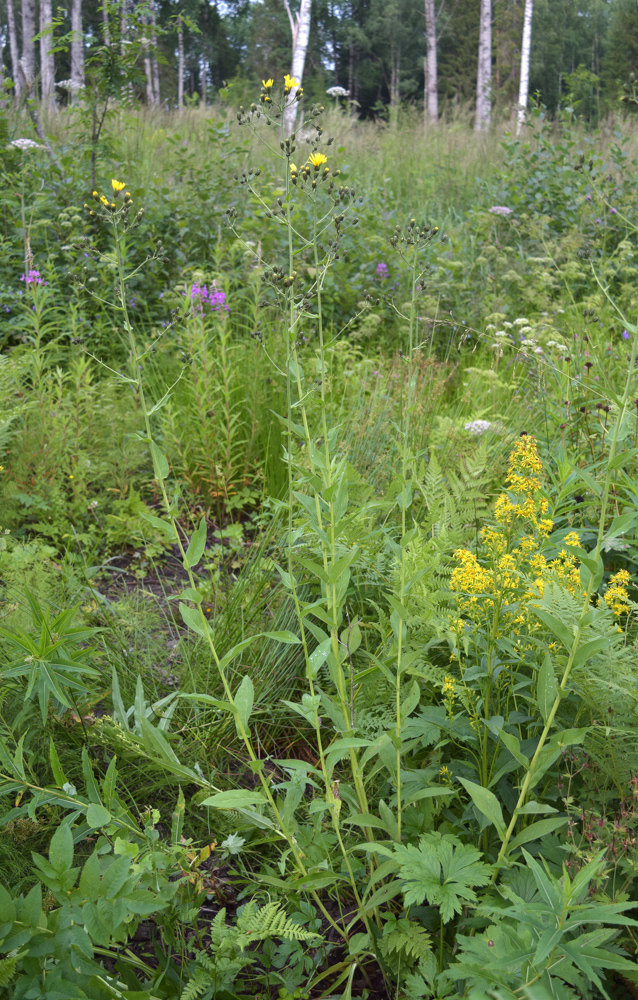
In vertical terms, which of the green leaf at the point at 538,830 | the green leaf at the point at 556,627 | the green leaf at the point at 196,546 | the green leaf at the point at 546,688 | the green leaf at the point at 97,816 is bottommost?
the green leaf at the point at 538,830

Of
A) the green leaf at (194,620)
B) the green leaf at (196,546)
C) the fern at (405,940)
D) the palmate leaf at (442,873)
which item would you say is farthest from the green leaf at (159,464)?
the fern at (405,940)

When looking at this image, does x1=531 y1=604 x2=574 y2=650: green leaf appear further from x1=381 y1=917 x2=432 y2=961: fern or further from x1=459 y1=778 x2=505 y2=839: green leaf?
x1=381 y1=917 x2=432 y2=961: fern

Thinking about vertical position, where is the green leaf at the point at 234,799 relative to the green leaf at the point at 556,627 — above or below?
below

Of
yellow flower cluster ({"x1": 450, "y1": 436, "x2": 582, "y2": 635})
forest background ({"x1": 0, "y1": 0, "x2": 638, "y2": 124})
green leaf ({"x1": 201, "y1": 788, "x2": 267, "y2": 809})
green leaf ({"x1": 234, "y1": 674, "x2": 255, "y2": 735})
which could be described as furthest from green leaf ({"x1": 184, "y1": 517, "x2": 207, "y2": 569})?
forest background ({"x1": 0, "y1": 0, "x2": 638, "y2": 124})

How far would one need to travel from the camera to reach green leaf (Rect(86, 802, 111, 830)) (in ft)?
3.35

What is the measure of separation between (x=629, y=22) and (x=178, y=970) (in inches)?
1605

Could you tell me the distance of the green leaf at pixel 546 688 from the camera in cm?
103

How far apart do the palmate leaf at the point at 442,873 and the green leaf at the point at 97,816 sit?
463mm

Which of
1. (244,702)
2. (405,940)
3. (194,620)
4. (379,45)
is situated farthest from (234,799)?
(379,45)

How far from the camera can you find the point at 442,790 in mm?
1148

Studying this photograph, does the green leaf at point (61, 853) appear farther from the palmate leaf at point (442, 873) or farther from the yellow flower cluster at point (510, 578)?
the yellow flower cluster at point (510, 578)

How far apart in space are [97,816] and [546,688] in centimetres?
72

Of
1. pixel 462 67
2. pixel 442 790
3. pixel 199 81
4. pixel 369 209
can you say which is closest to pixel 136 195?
pixel 369 209

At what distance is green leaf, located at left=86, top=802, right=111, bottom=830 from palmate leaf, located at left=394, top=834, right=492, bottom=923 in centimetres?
46
